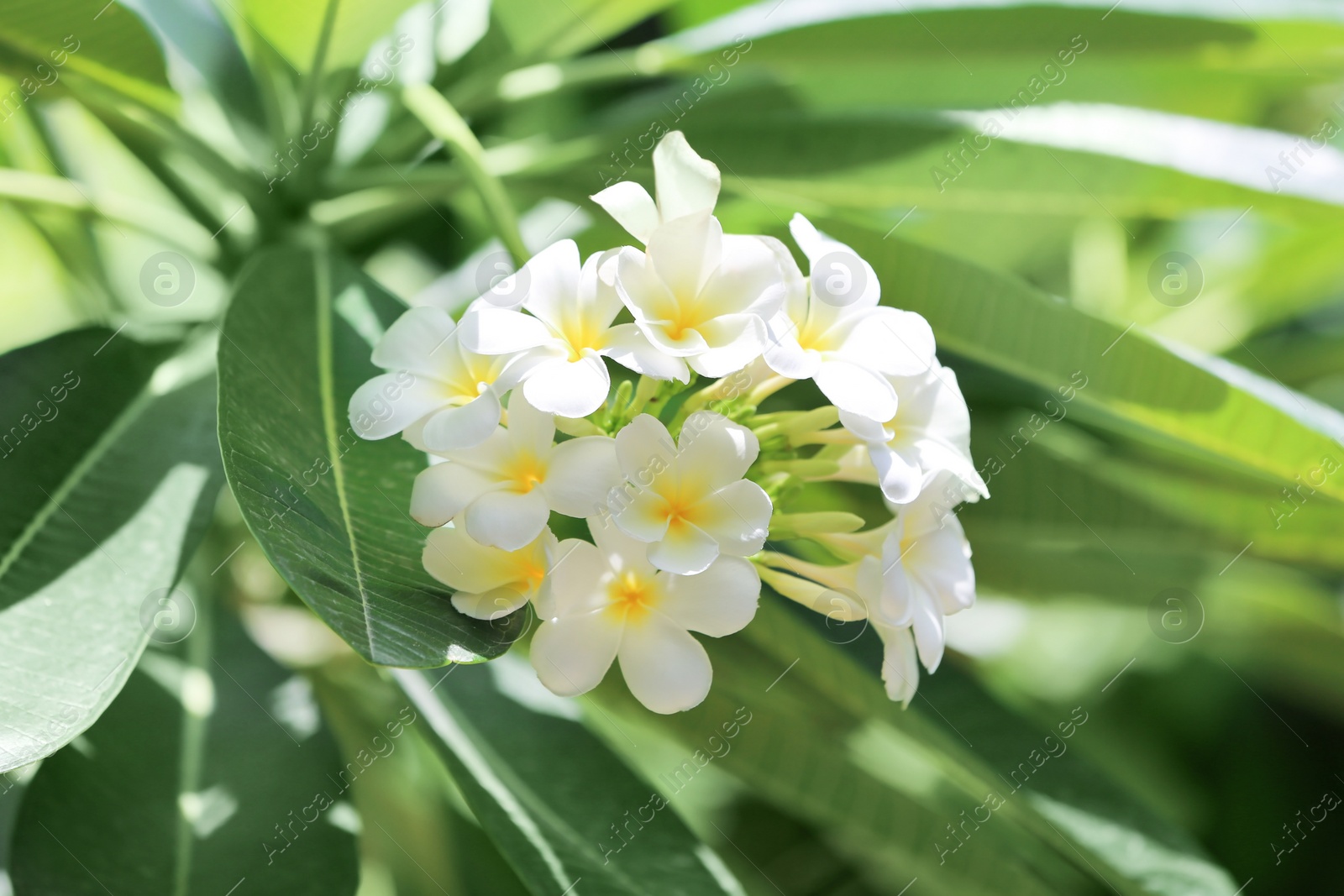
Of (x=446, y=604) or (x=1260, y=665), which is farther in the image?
(x=1260, y=665)

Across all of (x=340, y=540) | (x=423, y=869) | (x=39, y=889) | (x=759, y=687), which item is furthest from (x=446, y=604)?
(x=423, y=869)

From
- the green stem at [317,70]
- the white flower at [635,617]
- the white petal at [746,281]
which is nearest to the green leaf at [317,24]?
the green stem at [317,70]

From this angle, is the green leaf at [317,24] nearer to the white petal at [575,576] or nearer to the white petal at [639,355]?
the white petal at [639,355]

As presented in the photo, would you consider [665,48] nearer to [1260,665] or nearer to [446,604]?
[446,604]

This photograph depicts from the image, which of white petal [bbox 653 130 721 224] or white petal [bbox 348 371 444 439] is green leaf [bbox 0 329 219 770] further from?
white petal [bbox 653 130 721 224]

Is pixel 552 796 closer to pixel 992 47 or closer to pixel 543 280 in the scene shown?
pixel 543 280

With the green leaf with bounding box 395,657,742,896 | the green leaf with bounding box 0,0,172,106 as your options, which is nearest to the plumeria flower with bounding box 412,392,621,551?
the green leaf with bounding box 395,657,742,896

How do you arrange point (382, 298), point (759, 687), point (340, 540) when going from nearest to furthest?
point (340, 540)
point (382, 298)
point (759, 687)
